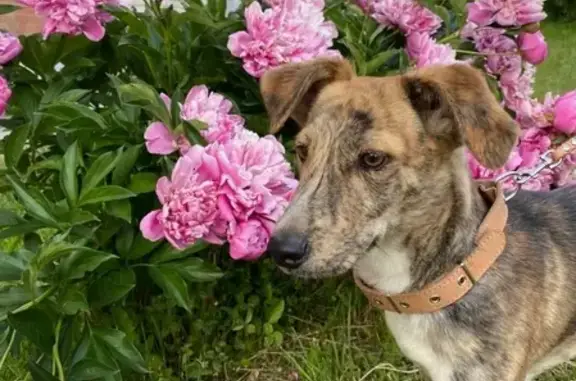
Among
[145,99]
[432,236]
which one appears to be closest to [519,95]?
[432,236]

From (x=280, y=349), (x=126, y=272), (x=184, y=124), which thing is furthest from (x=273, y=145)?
(x=280, y=349)

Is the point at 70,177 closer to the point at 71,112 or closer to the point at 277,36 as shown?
the point at 71,112

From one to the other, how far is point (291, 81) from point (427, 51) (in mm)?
646

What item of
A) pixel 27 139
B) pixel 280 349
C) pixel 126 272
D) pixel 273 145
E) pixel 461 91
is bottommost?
pixel 280 349

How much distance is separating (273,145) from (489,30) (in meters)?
1.12

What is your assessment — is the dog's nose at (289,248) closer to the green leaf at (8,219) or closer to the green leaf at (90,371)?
the green leaf at (90,371)

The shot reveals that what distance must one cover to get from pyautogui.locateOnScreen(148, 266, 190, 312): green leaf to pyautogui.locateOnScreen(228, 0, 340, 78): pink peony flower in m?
0.67

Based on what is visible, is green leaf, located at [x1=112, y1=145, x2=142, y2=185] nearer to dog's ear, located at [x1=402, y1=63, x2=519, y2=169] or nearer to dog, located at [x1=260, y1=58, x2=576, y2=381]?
dog, located at [x1=260, y1=58, x2=576, y2=381]

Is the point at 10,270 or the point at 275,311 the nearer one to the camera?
the point at 10,270

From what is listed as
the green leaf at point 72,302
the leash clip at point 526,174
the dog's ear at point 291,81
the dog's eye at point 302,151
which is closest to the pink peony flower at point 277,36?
the dog's ear at point 291,81

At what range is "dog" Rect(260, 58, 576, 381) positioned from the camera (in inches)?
88.0

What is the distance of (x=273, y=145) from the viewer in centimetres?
238

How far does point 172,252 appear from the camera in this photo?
8.48ft

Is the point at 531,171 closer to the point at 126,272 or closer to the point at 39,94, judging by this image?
the point at 126,272
